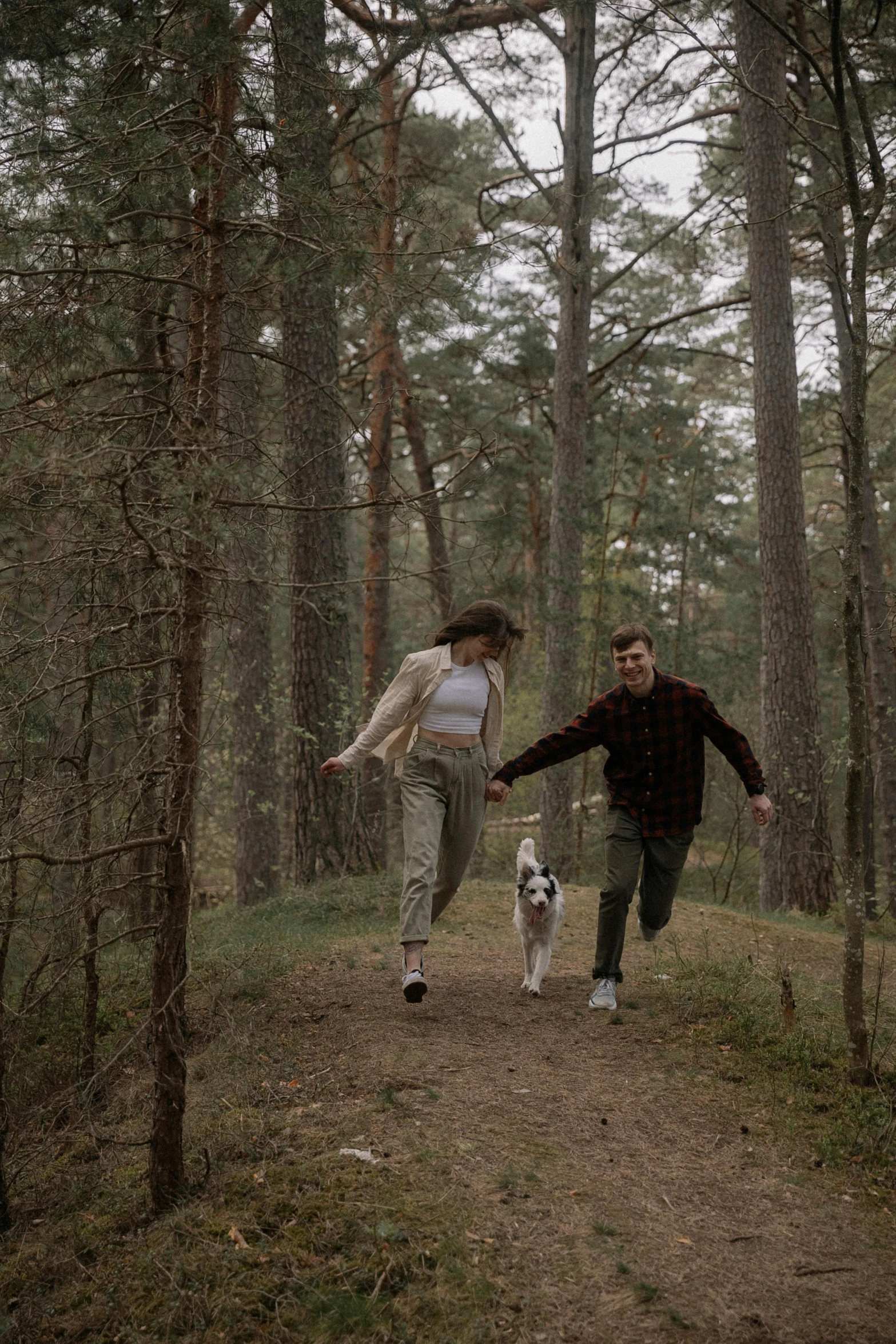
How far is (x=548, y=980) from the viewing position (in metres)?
6.57

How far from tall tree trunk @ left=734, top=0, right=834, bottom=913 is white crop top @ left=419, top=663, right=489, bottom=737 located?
6193 millimetres

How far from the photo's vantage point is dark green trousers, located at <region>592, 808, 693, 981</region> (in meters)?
5.66

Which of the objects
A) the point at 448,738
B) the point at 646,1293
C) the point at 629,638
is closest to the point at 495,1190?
the point at 646,1293

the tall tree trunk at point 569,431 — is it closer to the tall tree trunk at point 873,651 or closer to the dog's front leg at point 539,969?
the tall tree trunk at point 873,651

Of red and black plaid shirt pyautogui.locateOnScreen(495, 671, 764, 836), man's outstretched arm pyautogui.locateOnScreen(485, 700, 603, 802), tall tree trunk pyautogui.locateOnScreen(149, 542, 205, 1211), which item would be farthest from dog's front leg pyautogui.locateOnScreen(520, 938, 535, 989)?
tall tree trunk pyautogui.locateOnScreen(149, 542, 205, 1211)

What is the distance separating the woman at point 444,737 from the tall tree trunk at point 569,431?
22.7ft

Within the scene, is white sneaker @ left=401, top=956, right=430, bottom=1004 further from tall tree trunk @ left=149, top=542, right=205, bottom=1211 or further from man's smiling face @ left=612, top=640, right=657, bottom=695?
man's smiling face @ left=612, top=640, right=657, bottom=695

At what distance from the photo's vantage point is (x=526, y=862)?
20.4 ft

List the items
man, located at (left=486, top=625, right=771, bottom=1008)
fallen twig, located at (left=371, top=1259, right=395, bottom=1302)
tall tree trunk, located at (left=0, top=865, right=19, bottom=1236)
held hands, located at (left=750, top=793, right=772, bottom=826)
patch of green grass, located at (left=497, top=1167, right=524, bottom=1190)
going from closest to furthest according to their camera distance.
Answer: fallen twig, located at (left=371, top=1259, right=395, bottom=1302) → patch of green grass, located at (left=497, top=1167, right=524, bottom=1190) → tall tree trunk, located at (left=0, top=865, right=19, bottom=1236) → held hands, located at (left=750, top=793, right=772, bottom=826) → man, located at (left=486, top=625, right=771, bottom=1008)

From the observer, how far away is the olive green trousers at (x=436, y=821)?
18.1ft

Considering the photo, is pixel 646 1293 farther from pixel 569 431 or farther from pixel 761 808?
pixel 569 431

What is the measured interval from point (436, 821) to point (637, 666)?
139 cm

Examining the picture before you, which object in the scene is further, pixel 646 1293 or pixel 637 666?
pixel 637 666

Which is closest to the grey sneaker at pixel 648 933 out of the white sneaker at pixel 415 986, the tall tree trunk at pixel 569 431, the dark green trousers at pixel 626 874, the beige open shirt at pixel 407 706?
the dark green trousers at pixel 626 874
